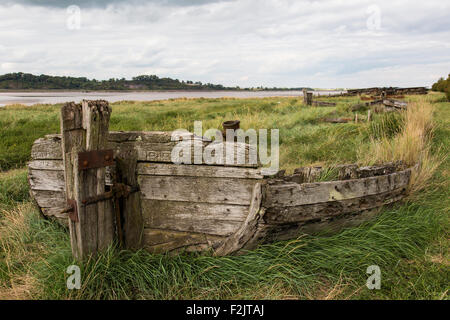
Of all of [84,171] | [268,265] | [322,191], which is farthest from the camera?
[322,191]

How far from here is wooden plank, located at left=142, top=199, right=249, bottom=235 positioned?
3.42 m

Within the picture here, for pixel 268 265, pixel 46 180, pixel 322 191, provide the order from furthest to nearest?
pixel 46 180
pixel 322 191
pixel 268 265

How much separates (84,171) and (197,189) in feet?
3.39

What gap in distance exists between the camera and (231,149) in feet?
10.9

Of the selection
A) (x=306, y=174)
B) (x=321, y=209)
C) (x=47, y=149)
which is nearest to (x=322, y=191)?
(x=321, y=209)

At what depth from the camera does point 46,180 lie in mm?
4172

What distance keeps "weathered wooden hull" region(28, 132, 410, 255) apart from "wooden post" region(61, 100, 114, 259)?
34cm

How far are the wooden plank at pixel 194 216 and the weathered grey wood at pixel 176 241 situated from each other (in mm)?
49

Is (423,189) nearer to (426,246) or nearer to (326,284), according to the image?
(426,246)

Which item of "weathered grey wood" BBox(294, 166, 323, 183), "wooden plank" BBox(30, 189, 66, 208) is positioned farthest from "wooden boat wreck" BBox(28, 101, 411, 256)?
"wooden plank" BBox(30, 189, 66, 208)

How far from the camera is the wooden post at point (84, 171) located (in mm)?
3004

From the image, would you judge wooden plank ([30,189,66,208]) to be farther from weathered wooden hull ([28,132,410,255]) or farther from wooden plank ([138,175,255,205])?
wooden plank ([138,175,255,205])

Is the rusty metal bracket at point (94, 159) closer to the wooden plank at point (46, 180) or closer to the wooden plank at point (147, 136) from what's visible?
the wooden plank at point (147, 136)

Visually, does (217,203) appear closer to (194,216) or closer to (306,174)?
(194,216)
